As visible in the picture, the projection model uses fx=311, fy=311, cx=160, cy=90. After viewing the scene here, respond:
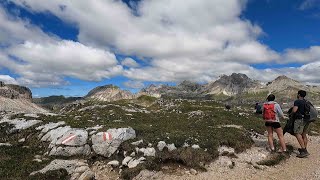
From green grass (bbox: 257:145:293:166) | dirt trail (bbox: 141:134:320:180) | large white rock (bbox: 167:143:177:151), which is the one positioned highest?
large white rock (bbox: 167:143:177:151)

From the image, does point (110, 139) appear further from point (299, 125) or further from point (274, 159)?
point (299, 125)

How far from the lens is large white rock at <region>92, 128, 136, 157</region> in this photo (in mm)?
22225

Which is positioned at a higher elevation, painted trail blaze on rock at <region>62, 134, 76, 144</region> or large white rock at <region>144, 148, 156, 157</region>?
painted trail blaze on rock at <region>62, 134, 76, 144</region>

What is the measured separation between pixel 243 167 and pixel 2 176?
48.9ft

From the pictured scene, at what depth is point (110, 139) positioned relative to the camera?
23109 millimetres

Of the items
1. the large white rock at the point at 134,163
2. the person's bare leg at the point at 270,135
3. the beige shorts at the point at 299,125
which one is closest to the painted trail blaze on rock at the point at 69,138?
the large white rock at the point at 134,163

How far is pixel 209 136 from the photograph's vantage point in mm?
24688

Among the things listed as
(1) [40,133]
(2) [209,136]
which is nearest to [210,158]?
(2) [209,136]

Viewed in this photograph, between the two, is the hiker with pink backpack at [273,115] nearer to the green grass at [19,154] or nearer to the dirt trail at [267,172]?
the dirt trail at [267,172]

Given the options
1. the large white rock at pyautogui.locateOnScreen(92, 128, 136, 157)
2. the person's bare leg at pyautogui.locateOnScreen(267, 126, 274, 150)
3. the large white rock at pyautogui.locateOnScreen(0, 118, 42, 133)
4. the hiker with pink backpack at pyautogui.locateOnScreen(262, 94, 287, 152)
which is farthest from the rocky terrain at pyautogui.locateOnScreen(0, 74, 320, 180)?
the hiker with pink backpack at pyautogui.locateOnScreen(262, 94, 287, 152)

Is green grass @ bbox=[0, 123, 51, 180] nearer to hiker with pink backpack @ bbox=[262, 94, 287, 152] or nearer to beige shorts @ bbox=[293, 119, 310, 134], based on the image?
hiker with pink backpack @ bbox=[262, 94, 287, 152]

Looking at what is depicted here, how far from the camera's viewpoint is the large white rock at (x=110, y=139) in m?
22.2

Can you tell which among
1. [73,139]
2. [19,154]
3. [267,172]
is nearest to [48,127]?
[19,154]

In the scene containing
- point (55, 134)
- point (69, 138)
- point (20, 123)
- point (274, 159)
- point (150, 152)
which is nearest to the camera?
point (150, 152)
